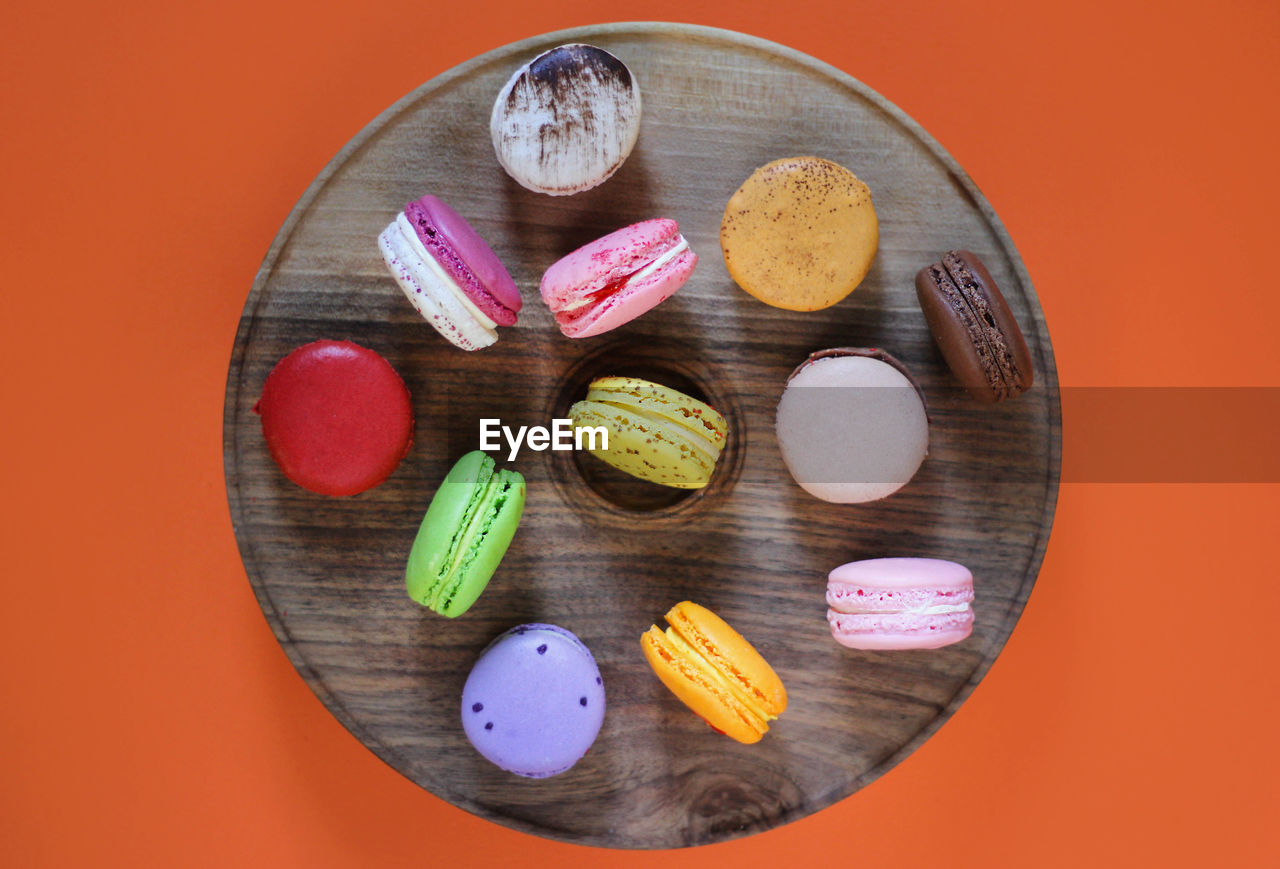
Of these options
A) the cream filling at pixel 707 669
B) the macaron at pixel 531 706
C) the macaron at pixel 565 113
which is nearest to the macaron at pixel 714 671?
the cream filling at pixel 707 669

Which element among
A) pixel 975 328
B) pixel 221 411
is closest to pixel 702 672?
pixel 975 328

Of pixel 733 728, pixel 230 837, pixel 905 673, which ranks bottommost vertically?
pixel 230 837

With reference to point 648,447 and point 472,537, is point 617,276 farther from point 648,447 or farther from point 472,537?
point 472,537

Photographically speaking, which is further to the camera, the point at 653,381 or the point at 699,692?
the point at 653,381

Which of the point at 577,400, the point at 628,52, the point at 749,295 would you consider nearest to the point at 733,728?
the point at 577,400

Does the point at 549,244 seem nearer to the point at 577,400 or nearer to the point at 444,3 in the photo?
the point at 577,400

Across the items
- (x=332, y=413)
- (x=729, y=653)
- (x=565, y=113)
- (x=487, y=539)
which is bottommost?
(x=729, y=653)
